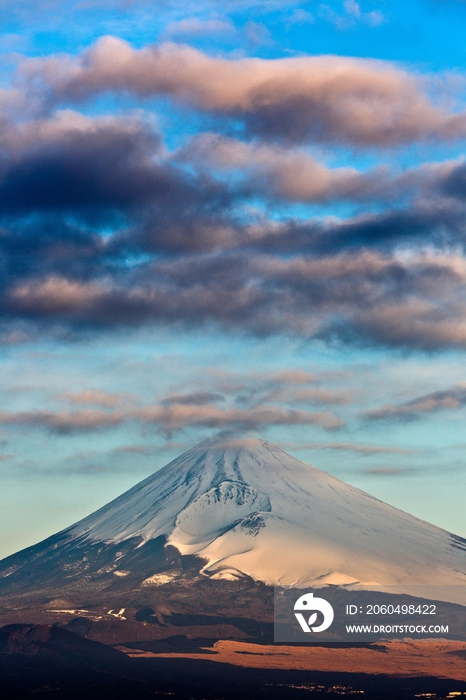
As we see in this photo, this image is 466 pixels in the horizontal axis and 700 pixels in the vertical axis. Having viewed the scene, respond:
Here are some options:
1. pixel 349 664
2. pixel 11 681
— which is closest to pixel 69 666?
pixel 11 681

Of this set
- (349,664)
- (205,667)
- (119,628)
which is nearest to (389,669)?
(349,664)

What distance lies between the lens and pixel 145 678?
15425cm

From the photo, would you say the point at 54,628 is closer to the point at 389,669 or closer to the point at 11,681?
the point at 11,681

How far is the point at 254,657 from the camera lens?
185m

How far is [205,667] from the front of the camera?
557 ft

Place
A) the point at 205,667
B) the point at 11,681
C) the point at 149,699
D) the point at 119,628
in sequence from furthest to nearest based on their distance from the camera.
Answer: the point at 119,628
the point at 205,667
the point at 11,681
the point at 149,699

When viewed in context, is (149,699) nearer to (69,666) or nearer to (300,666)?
(69,666)

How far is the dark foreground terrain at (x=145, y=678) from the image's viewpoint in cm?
14238

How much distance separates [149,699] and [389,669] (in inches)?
2483

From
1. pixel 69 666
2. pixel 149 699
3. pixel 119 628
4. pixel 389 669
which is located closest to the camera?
pixel 149 699

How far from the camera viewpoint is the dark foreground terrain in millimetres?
142375

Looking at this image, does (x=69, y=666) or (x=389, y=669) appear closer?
(x=69, y=666)

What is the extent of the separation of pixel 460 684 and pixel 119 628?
216 feet

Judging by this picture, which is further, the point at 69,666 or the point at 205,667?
the point at 205,667
